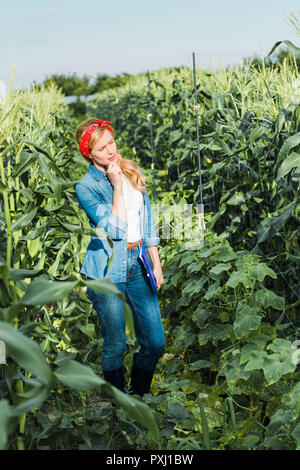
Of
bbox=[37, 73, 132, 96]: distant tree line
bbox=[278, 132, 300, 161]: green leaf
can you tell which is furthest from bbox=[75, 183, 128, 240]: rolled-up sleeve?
bbox=[37, 73, 132, 96]: distant tree line

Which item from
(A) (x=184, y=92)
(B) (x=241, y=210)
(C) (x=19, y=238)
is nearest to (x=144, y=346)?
(C) (x=19, y=238)

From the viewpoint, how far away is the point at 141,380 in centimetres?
270

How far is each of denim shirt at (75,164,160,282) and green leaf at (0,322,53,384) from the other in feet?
3.15

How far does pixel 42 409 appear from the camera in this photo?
2738mm

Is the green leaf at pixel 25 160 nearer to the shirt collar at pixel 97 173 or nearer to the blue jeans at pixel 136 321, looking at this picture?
the shirt collar at pixel 97 173

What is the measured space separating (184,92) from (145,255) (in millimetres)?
4169

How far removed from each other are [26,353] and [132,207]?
49.7 inches

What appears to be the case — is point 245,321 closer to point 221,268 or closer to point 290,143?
point 221,268

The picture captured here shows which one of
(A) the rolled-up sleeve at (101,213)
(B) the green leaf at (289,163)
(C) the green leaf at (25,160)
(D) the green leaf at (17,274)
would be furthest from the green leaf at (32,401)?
(B) the green leaf at (289,163)

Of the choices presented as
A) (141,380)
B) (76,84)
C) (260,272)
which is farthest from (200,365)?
(76,84)

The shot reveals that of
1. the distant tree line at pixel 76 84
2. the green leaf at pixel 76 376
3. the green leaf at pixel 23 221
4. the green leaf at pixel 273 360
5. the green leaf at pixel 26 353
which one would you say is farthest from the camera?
the distant tree line at pixel 76 84

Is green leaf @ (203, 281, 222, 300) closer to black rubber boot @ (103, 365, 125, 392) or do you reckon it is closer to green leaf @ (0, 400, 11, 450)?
black rubber boot @ (103, 365, 125, 392)

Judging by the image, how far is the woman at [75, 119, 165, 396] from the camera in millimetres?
2482

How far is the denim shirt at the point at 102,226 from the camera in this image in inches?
97.0
